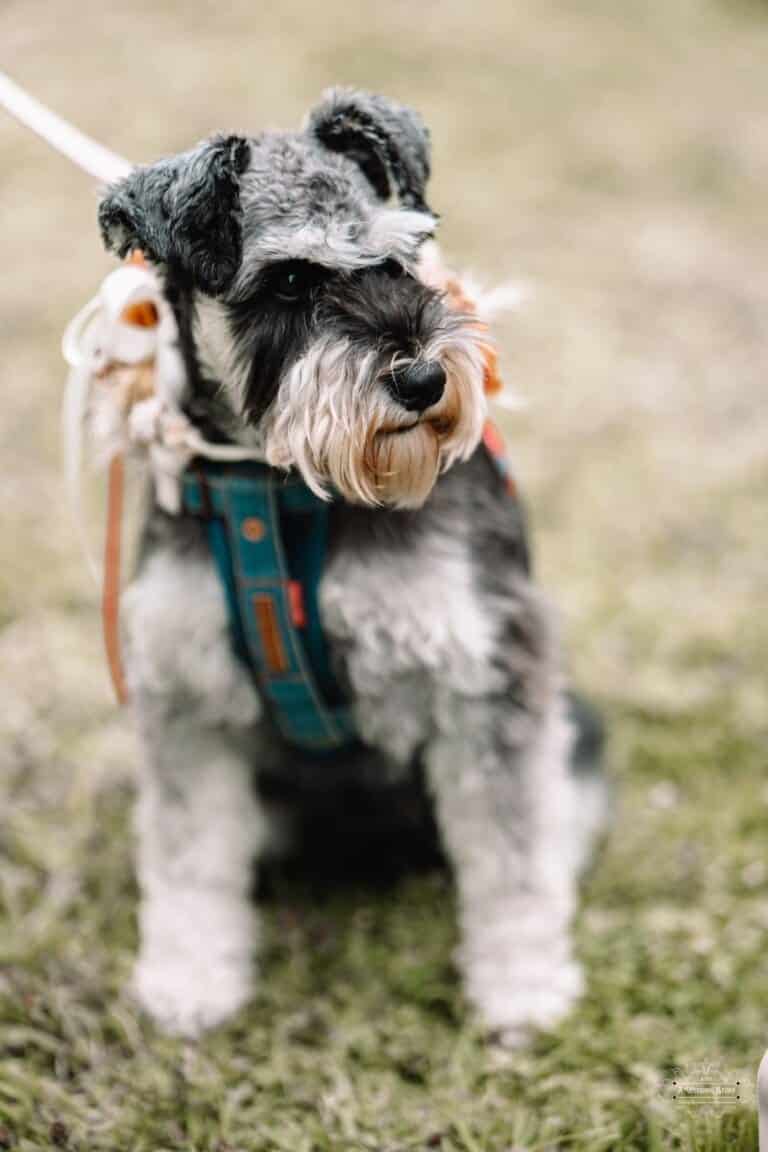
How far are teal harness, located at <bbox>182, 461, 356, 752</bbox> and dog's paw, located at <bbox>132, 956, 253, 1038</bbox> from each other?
88 centimetres

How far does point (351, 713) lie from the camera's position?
3.07 metres

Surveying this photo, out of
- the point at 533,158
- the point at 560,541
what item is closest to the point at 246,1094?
the point at 560,541

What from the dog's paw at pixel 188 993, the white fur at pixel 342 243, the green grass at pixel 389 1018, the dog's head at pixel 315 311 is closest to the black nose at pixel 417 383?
the dog's head at pixel 315 311

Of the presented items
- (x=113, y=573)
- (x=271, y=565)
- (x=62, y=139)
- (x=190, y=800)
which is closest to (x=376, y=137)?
(x=62, y=139)

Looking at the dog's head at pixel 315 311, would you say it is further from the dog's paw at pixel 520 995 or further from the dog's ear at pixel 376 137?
the dog's paw at pixel 520 995

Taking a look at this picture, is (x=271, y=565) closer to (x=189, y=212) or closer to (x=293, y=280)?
(x=293, y=280)

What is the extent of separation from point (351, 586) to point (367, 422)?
0.52 metres

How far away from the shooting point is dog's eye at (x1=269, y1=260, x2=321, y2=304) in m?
2.52

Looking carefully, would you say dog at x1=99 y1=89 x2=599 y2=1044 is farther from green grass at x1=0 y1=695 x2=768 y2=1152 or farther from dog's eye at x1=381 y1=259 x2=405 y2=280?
green grass at x1=0 y1=695 x2=768 y2=1152

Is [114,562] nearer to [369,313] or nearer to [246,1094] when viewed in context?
[369,313]

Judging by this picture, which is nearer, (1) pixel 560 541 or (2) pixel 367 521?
(2) pixel 367 521

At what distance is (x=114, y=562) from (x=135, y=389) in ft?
1.83

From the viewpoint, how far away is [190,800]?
332 cm

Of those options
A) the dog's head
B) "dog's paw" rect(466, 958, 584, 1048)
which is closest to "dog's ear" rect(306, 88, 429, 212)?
the dog's head
